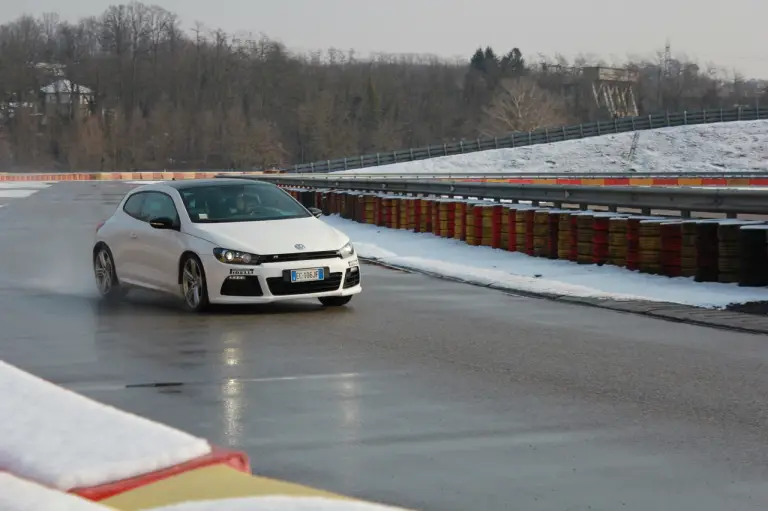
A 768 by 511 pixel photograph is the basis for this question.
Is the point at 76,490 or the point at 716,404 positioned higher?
the point at 76,490

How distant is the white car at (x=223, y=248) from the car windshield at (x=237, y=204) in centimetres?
1

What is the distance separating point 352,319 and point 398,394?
15.0ft

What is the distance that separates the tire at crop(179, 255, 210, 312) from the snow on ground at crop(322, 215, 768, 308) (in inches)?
Result: 171

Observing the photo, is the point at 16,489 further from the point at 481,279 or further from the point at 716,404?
the point at 481,279

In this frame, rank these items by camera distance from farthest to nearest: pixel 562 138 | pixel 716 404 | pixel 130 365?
pixel 562 138 → pixel 130 365 → pixel 716 404

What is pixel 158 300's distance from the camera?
15344 millimetres

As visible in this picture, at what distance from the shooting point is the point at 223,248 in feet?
44.9

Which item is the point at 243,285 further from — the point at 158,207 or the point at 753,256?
the point at 753,256

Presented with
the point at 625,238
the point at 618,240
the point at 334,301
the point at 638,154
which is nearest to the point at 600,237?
the point at 618,240

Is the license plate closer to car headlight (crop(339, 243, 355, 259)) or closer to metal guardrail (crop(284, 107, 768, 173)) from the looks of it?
car headlight (crop(339, 243, 355, 259))

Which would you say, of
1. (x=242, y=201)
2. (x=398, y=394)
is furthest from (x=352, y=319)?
(x=398, y=394)

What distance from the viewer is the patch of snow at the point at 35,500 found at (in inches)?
110

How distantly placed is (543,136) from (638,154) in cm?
679

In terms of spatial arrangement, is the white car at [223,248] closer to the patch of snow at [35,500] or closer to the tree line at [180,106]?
the patch of snow at [35,500]
